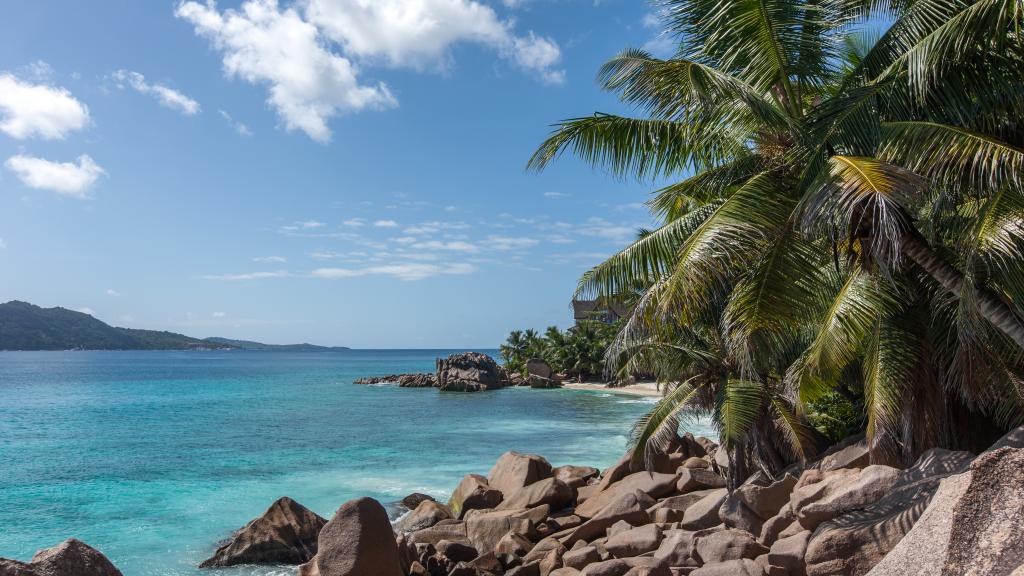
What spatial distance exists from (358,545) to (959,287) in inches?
334

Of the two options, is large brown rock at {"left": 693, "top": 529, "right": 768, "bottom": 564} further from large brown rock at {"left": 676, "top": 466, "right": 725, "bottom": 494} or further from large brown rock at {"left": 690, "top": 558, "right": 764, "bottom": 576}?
large brown rock at {"left": 676, "top": 466, "right": 725, "bottom": 494}

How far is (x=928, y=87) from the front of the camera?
7.72 metres

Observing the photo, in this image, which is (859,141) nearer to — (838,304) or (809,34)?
(809,34)

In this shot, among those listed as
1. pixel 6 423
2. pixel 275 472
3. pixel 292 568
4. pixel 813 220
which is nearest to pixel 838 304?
pixel 813 220

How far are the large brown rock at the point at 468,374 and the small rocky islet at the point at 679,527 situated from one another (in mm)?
51793

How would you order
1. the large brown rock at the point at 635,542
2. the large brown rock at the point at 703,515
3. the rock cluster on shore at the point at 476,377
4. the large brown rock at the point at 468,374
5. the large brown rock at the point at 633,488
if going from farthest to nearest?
the rock cluster on shore at the point at 476,377
the large brown rock at the point at 468,374
the large brown rock at the point at 633,488
the large brown rock at the point at 703,515
the large brown rock at the point at 635,542

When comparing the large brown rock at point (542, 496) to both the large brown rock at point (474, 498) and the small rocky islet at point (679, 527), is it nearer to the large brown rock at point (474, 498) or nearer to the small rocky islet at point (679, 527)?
the small rocky islet at point (679, 527)

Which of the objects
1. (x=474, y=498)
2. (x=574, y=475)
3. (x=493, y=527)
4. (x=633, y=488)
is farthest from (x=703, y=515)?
(x=574, y=475)

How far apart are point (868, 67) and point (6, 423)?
169ft

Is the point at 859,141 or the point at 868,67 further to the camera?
the point at 868,67

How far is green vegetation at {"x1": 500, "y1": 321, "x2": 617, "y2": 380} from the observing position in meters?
71.2

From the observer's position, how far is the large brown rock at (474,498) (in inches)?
666

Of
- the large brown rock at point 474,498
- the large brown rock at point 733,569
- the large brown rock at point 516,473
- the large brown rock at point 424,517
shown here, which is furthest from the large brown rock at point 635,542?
the large brown rock at point 424,517

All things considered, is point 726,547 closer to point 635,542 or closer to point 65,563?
point 635,542
